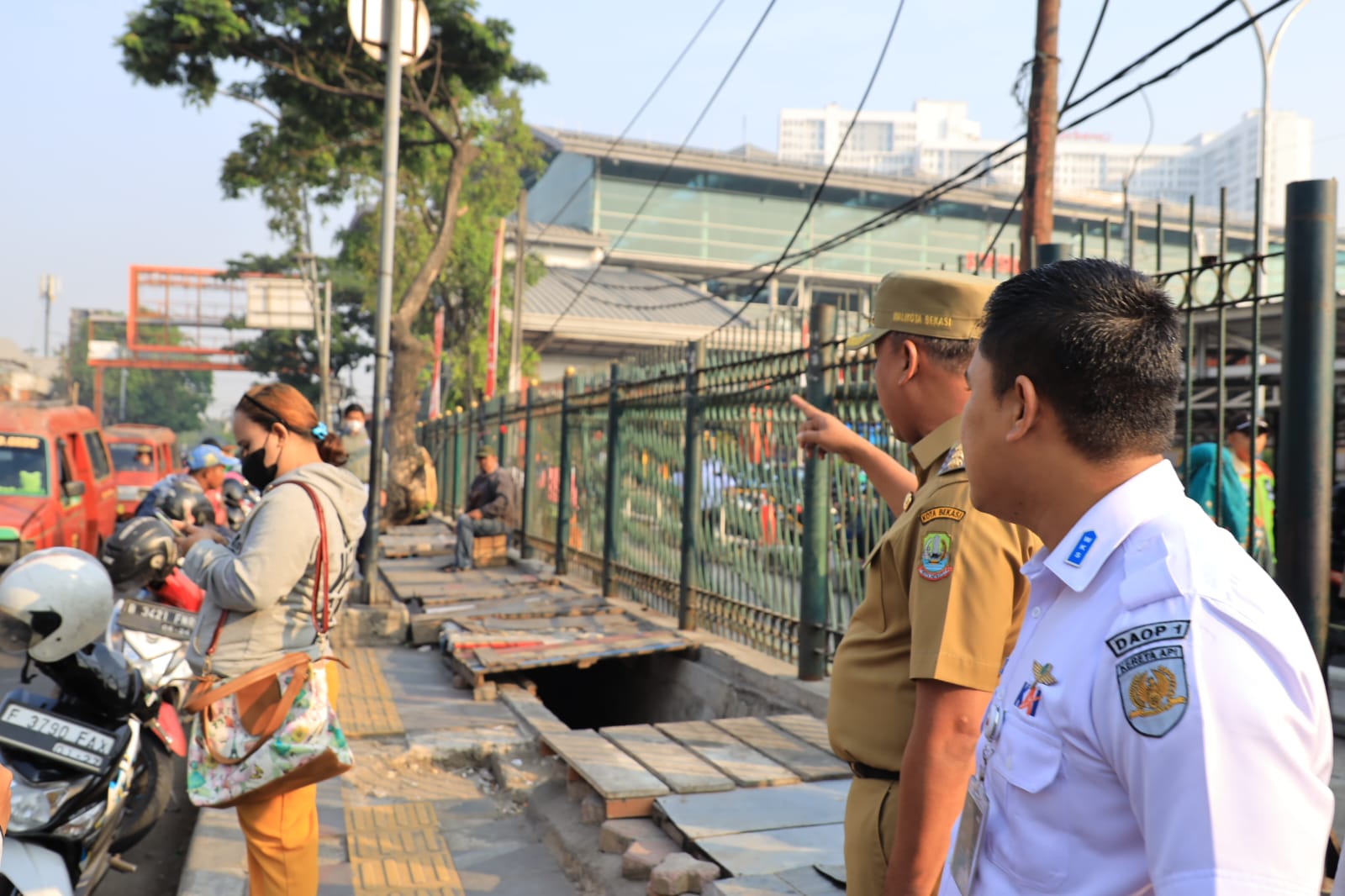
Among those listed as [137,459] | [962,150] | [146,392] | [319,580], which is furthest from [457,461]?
[962,150]

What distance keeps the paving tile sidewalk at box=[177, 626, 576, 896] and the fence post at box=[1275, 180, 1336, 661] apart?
2.70 meters

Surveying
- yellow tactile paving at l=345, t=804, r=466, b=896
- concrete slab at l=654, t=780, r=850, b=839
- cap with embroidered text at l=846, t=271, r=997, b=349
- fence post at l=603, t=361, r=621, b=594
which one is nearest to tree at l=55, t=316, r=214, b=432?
fence post at l=603, t=361, r=621, b=594

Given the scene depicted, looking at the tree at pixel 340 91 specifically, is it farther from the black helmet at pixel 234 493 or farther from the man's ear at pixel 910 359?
the man's ear at pixel 910 359

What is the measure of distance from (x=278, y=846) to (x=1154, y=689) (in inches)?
108

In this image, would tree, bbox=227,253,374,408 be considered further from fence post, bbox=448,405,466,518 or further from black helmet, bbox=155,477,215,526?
black helmet, bbox=155,477,215,526

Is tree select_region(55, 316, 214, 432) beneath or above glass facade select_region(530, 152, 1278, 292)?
beneath

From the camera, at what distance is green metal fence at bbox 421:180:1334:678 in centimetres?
445

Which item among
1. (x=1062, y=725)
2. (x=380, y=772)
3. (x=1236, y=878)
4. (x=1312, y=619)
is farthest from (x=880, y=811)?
(x=380, y=772)

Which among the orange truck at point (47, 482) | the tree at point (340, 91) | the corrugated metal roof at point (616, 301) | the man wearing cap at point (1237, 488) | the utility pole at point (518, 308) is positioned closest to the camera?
the man wearing cap at point (1237, 488)

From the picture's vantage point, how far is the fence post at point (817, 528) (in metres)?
5.69

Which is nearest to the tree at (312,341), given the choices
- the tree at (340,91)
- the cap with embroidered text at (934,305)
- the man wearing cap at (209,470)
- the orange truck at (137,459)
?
the orange truck at (137,459)

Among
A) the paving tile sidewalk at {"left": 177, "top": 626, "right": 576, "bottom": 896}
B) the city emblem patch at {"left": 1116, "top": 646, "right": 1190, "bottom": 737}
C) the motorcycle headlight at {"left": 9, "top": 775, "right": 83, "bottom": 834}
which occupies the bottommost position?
the paving tile sidewalk at {"left": 177, "top": 626, "right": 576, "bottom": 896}

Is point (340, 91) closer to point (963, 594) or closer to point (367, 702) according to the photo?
A: point (367, 702)

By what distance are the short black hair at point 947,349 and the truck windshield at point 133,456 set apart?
70.0 feet
